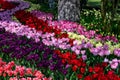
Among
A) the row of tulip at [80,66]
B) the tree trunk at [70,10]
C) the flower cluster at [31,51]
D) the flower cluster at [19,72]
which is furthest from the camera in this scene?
the tree trunk at [70,10]

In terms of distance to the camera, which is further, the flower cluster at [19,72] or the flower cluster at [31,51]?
the flower cluster at [31,51]

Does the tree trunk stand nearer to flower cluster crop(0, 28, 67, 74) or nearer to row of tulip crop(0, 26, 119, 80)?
flower cluster crop(0, 28, 67, 74)

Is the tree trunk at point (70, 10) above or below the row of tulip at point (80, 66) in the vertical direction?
below

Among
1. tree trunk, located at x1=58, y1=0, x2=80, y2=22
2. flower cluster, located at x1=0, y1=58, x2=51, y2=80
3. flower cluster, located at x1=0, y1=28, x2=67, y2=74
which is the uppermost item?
flower cluster, located at x1=0, y1=58, x2=51, y2=80

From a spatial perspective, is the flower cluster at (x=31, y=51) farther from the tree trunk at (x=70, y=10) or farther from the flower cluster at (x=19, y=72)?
the tree trunk at (x=70, y=10)

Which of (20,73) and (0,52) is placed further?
(0,52)

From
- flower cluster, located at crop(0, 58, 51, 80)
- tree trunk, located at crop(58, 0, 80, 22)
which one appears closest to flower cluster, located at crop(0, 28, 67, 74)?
flower cluster, located at crop(0, 58, 51, 80)

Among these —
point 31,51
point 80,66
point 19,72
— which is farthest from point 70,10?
point 19,72

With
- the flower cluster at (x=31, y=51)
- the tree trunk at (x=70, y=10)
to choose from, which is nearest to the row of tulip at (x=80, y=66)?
the flower cluster at (x=31, y=51)

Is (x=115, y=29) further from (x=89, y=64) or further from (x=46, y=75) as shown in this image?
(x=46, y=75)

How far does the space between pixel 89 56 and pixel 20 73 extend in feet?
6.87

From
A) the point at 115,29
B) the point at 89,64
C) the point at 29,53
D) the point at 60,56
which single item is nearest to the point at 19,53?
the point at 29,53

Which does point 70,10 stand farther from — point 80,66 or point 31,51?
point 80,66

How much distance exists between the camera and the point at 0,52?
8133 mm
